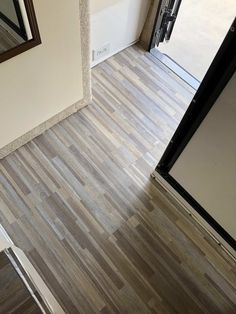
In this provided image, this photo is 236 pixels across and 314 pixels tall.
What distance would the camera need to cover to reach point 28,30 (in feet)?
4.00

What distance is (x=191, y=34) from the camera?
7.55ft

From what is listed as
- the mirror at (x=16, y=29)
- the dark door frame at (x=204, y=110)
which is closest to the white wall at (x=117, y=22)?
the mirror at (x=16, y=29)

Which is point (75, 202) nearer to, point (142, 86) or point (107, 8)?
Result: point (142, 86)

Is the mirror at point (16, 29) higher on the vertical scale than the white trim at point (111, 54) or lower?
higher

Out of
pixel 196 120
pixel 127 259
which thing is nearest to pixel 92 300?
pixel 127 259

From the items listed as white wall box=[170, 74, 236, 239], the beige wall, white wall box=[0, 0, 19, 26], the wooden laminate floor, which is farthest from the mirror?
white wall box=[170, 74, 236, 239]

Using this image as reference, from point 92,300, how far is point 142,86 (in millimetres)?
1367

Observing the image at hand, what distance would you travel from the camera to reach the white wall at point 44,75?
126cm

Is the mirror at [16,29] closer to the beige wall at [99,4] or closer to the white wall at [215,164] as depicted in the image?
the beige wall at [99,4]

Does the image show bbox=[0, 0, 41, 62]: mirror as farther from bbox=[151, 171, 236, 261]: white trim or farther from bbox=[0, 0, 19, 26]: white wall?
bbox=[151, 171, 236, 261]: white trim

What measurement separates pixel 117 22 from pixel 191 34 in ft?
2.42

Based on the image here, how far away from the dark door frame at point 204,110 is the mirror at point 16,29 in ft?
2.35

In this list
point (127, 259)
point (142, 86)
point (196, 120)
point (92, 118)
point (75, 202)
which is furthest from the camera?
point (142, 86)

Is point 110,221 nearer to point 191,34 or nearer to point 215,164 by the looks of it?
point 215,164
